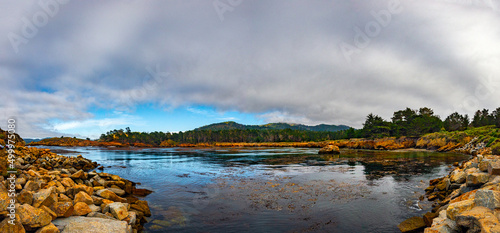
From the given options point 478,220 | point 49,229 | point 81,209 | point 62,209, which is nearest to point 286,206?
point 478,220

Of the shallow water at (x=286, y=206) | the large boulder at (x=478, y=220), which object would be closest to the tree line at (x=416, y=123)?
the shallow water at (x=286, y=206)

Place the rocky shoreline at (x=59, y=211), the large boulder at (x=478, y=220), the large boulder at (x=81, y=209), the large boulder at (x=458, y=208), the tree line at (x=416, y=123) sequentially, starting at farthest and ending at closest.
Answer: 1. the tree line at (x=416, y=123)
2. the large boulder at (x=81, y=209)
3. the large boulder at (x=458, y=208)
4. the rocky shoreline at (x=59, y=211)
5. the large boulder at (x=478, y=220)

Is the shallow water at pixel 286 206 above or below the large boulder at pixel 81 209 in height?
below

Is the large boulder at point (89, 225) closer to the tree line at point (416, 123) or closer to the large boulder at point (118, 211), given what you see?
the large boulder at point (118, 211)

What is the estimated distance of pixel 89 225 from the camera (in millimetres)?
7797

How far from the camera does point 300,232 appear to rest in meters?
9.79

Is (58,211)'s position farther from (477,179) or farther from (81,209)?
(477,179)

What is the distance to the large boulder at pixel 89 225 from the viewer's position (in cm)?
755

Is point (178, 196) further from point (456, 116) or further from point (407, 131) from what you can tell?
point (456, 116)

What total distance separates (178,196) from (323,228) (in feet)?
35.0

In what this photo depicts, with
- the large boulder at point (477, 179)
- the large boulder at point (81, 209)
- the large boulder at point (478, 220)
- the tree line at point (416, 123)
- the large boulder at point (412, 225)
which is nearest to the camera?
the large boulder at point (478, 220)

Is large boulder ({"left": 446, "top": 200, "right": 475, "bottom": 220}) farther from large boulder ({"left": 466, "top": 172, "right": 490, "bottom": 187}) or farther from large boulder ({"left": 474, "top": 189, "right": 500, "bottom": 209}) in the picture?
large boulder ({"left": 466, "top": 172, "right": 490, "bottom": 187})

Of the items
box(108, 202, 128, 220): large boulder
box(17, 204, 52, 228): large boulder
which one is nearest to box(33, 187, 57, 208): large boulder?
box(17, 204, 52, 228): large boulder

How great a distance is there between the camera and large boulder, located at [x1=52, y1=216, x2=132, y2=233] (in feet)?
24.8
